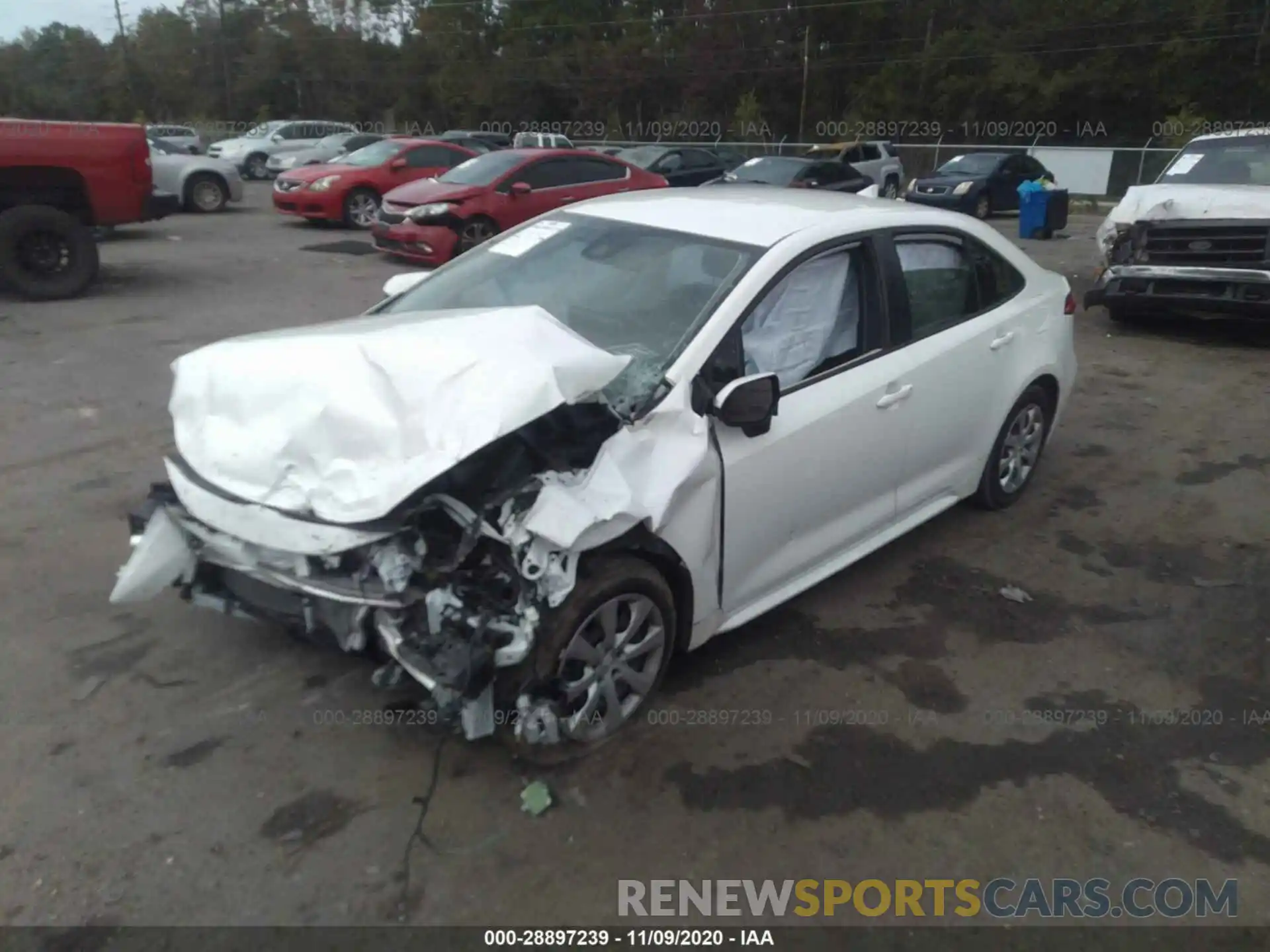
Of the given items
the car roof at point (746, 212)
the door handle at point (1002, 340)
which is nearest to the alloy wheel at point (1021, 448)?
the door handle at point (1002, 340)

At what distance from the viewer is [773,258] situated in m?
3.78

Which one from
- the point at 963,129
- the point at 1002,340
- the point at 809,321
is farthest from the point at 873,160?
the point at 963,129

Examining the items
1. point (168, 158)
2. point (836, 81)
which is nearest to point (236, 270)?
point (168, 158)

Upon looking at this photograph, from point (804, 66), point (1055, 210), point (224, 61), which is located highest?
point (224, 61)

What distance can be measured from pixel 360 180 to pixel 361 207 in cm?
45

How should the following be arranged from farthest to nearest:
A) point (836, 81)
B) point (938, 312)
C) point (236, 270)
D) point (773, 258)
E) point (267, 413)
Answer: point (836, 81) → point (236, 270) → point (938, 312) → point (773, 258) → point (267, 413)

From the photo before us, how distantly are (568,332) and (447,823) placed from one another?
161 centimetres

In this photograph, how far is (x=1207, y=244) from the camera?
8922 millimetres

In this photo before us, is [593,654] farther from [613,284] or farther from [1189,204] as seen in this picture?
[1189,204]

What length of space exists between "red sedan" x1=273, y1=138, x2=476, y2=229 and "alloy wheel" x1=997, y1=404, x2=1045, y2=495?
41.2 ft

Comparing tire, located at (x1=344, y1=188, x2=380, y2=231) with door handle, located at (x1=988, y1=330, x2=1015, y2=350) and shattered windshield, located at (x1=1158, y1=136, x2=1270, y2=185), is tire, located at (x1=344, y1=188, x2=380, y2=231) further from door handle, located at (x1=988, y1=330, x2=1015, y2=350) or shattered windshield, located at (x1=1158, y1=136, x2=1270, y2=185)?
door handle, located at (x1=988, y1=330, x2=1015, y2=350)

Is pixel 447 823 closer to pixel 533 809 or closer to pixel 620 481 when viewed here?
pixel 533 809

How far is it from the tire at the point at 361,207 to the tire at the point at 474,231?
179 inches

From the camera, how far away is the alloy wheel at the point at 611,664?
10.6ft
